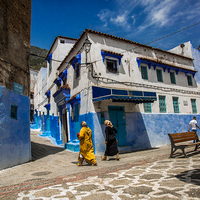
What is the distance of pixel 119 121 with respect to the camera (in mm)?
10719

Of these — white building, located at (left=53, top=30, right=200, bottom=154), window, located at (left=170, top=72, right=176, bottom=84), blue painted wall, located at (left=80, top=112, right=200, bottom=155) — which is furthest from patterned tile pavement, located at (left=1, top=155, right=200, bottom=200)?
window, located at (left=170, top=72, right=176, bottom=84)

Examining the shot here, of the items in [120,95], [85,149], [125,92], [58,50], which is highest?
[58,50]

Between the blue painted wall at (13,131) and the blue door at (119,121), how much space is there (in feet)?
15.3

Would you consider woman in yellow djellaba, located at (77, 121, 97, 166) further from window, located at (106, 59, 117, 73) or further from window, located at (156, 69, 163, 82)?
window, located at (156, 69, 163, 82)

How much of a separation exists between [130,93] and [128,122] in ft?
7.34

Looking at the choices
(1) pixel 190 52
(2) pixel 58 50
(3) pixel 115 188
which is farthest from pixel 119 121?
(1) pixel 190 52

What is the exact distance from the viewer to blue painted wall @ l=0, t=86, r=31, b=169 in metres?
6.79

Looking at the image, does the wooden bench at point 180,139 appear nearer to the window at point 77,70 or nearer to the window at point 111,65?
the window at point 111,65

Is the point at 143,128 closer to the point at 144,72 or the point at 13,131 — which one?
the point at 144,72

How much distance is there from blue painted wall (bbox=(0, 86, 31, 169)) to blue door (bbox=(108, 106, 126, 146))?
4.66 m

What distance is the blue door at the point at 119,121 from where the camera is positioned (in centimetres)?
1048

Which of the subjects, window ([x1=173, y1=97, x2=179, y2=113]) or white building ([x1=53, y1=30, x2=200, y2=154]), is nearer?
white building ([x1=53, y1=30, x2=200, y2=154])

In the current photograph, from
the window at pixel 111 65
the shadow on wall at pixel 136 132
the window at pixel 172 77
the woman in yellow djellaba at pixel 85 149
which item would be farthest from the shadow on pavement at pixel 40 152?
the window at pixel 172 77

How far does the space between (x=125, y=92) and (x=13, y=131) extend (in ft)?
18.7
